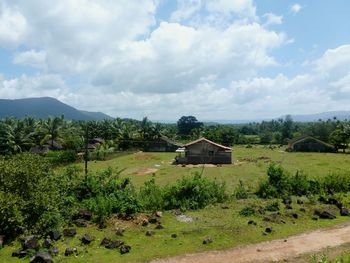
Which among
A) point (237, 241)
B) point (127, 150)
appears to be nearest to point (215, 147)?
point (127, 150)

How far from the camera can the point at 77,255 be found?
1458cm

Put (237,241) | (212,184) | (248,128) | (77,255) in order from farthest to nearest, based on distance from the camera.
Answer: (248,128) → (212,184) → (237,241) → (77,255)

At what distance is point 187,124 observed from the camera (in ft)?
381

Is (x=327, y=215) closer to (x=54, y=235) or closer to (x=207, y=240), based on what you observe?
(x=207, y=240)

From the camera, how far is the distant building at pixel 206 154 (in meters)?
50.4

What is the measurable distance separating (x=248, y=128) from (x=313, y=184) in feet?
388

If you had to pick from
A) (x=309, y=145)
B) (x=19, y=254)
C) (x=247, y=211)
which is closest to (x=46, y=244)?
(x=19, y=254)

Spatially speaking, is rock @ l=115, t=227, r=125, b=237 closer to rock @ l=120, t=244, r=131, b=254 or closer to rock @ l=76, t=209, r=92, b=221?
rock @ l=120, t=244, r=131, b=254

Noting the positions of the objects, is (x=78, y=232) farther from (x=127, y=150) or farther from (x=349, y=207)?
(x=127, y=150)

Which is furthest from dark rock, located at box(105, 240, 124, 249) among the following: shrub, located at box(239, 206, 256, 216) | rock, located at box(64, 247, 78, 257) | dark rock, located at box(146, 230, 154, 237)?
shrub, located at box(239, 206, 256, 216)

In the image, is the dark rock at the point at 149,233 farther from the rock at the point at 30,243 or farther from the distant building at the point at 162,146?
the distant building at the point at 162,146

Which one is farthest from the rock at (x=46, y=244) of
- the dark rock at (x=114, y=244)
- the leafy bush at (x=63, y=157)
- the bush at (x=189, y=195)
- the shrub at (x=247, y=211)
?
the leafy bush at (x=63, y=157)

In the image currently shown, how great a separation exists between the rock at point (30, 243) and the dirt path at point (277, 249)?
190 inches

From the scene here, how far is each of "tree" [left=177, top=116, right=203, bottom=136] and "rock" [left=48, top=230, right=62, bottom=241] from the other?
317 ft
